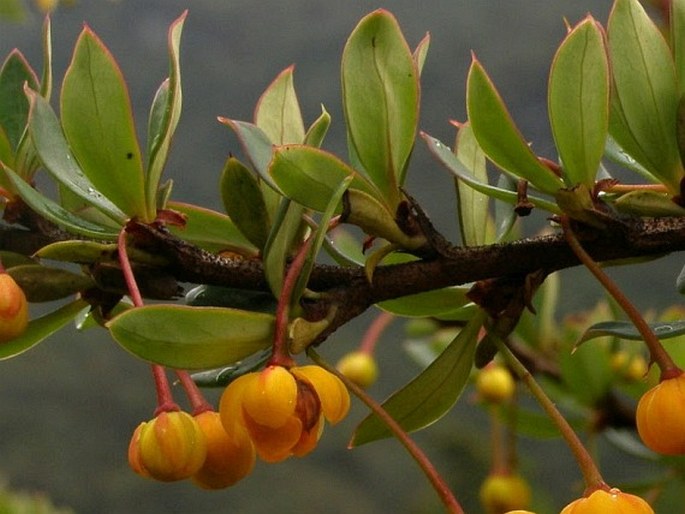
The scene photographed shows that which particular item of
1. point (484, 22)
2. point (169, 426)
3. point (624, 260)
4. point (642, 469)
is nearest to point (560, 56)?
point (624, 260)

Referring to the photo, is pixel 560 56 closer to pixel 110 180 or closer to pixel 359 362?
pixel 110 180

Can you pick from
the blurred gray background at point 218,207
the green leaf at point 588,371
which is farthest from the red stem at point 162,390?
the blurred gray background at point 218,207

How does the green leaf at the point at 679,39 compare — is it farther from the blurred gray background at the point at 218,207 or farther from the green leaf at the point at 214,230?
the blurred gray background at the point at 218,207

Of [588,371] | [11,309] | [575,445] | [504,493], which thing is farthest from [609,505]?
[504,493]

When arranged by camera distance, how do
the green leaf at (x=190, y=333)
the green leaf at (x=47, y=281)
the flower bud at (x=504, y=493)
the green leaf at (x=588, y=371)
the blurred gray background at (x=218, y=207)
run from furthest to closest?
the blurred gray background at (x=218, y=207), the flower bud at (x=504, y=493), the green leaf at (x=588, y=371), the green leaf at (x=47, y=281), the green leaf at (x=190, y=333)

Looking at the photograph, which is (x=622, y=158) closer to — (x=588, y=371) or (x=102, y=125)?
(x=102, y=125)

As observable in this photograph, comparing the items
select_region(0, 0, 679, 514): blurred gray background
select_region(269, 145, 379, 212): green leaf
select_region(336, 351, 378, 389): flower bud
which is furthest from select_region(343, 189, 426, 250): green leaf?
select_region(0, 0, 679, 514): blurred gray background
